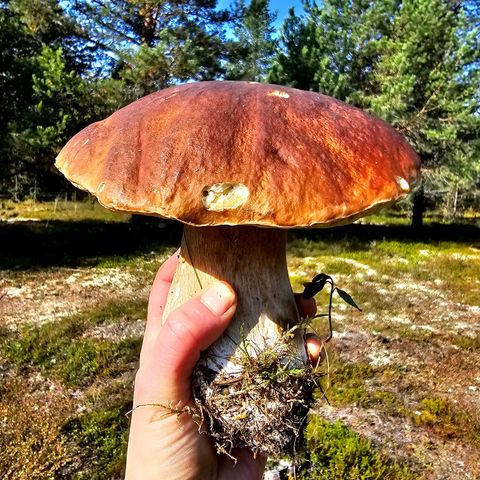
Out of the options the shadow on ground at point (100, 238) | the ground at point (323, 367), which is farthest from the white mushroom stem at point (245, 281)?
the shadow on ground at point (100, 238)

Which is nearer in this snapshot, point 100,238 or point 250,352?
point 250,352

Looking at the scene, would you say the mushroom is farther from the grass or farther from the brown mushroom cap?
the grass

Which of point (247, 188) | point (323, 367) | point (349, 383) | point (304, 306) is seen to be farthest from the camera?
point (323, 367)

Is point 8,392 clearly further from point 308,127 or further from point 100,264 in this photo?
point 100,264

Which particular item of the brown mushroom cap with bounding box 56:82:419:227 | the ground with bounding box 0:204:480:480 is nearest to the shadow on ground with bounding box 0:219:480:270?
the ground with bounding box 0:204:480:480

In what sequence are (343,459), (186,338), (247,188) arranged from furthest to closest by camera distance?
(343,459) → (186,338) → (247,188)

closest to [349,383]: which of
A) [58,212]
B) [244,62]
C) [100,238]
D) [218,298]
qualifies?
[218,298]

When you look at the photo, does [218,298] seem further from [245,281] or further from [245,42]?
[245,42]
